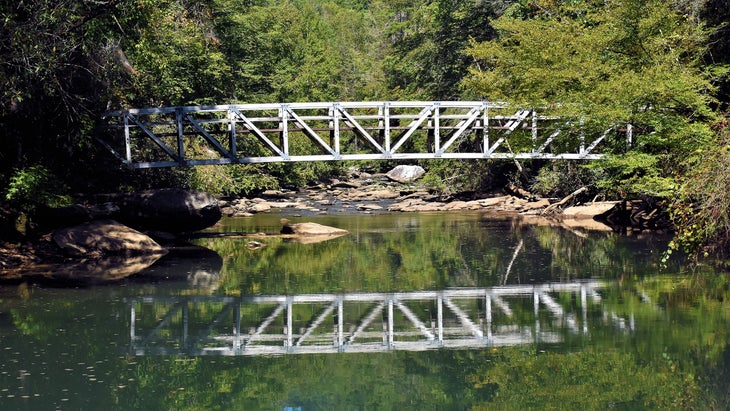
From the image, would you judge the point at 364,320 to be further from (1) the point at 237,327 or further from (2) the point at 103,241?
(2) the point at 103,241

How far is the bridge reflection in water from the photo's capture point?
11734 millimetres

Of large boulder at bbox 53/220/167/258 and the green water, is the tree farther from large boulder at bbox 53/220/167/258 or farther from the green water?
large boulder at bbox 53/220/167/258

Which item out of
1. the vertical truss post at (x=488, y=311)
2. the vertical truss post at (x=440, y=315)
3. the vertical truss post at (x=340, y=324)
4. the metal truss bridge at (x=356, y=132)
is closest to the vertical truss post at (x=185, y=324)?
the vertical truss post at (x=340, y=324)

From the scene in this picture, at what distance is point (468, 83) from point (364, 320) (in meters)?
20.4

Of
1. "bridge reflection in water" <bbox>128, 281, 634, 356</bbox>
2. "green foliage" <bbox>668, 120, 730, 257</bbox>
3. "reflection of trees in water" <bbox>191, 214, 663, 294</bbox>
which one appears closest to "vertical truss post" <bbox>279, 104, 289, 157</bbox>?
"reflection of trees in water" <bbox>191, 214, 663, 294</bbox>

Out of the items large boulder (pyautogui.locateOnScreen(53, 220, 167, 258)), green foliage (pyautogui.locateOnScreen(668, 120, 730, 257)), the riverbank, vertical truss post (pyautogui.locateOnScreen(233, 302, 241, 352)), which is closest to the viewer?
vertical truss post (pyautogui.locateOnScreen(233, 302, 241, 352))

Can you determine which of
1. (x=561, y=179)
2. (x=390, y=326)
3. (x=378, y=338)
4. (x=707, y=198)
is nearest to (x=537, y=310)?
(x=390, y=326)

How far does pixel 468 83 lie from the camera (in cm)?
3241

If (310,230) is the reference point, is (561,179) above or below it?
above

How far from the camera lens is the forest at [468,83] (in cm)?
1652

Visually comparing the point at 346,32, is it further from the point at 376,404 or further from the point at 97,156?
the point at 376,404

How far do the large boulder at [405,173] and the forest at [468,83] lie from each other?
5832 mm

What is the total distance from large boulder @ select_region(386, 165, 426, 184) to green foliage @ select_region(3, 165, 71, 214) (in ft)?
86.5

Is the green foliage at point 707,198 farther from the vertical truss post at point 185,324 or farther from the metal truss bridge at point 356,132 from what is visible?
the metal truss bridge at point 356,132
